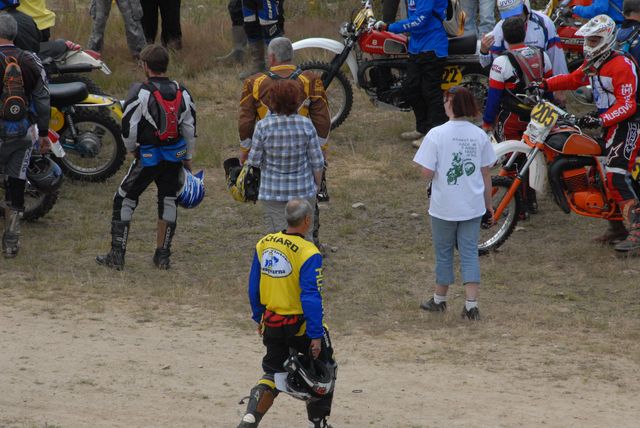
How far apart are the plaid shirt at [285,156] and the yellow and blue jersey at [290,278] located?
205cm

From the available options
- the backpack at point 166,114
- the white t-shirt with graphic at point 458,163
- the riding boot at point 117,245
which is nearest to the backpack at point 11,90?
the backpack at point 166,114

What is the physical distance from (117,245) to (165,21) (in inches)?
267

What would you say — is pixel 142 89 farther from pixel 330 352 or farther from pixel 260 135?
pixel 330 352

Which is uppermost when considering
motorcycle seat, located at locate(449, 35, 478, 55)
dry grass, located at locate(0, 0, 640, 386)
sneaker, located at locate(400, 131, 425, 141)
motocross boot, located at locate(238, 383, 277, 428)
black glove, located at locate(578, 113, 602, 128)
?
motorcycle seat, located at locate(449, 35, 478, 55)

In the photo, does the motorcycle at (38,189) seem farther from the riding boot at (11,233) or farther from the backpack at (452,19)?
the backpack at (452,19)

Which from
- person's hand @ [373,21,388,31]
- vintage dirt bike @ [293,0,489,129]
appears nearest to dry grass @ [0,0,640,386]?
vintage dirt bike @ [293,0,489,129]

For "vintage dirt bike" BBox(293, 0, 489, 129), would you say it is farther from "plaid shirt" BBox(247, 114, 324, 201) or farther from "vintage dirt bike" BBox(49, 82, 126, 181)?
"plaid shirt" BBox(247, 114, 324, 201)

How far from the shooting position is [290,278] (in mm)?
6078

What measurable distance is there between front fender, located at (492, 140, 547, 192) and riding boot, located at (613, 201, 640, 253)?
28.4 inches

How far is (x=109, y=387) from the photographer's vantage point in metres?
7.10

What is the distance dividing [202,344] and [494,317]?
216 centimetres

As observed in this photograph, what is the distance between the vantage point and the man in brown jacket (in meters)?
8.62

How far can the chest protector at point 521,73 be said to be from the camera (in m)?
10.3

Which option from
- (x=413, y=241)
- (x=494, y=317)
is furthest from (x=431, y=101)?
(x=494, y=317)
